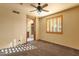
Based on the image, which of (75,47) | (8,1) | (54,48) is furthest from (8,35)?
(75,47)

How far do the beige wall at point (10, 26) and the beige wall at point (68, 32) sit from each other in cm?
37

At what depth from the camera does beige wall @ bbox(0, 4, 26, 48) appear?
5.84ft

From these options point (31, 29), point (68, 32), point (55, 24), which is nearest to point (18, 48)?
point (31, 29)

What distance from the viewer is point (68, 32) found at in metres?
2.03

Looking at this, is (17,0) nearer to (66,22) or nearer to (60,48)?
(66,22)

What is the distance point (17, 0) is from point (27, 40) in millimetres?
754

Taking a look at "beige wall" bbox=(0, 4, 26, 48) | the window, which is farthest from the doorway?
the window

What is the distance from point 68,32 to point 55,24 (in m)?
0.30

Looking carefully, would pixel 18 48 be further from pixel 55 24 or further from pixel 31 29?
pixel 55 24

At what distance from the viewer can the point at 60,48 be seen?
1943 millimetres

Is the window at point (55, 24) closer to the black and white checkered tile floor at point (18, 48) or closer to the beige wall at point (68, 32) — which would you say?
the beige wall at point (68, 32)

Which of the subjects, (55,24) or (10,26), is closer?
(10,26)

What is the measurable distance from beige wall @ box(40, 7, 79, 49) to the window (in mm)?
60

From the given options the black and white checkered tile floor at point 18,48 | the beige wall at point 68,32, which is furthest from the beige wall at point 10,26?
the beige wall at point 68,32
